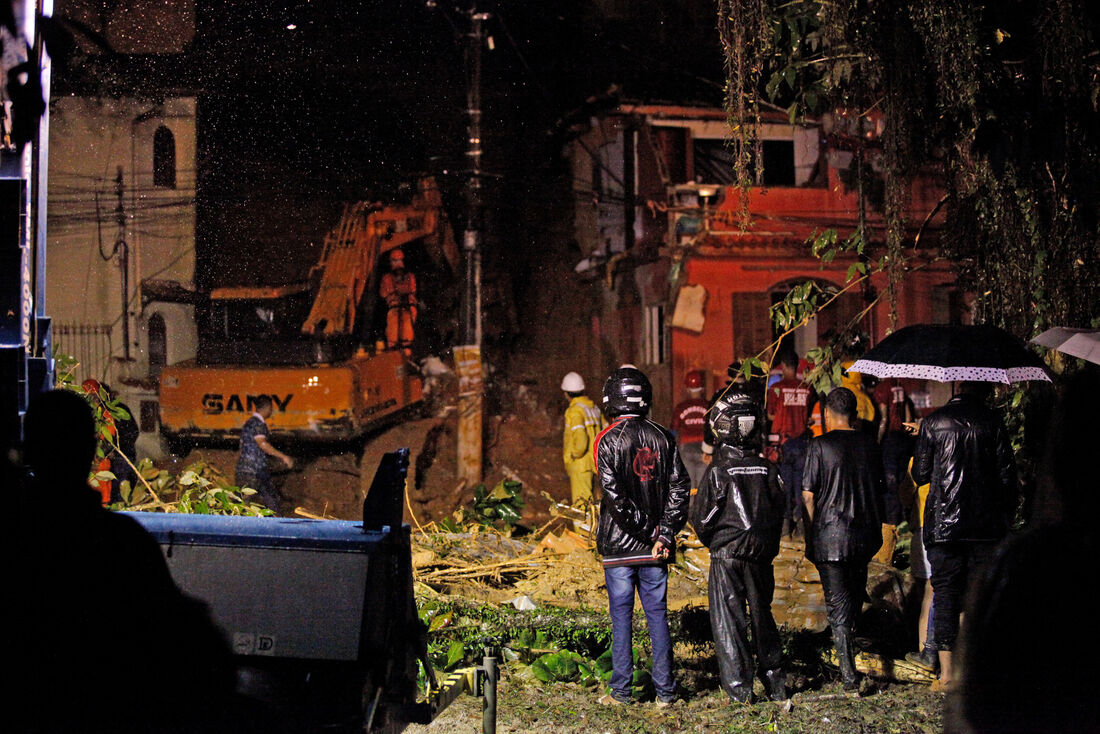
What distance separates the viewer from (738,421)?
5.85m

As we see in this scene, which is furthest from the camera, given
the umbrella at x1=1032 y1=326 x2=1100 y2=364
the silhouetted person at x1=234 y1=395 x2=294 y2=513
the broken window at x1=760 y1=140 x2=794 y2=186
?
the broken window at x1=760 y1=140 x2=794 y2=186

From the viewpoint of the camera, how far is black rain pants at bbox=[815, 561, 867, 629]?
→ 19.8 ft

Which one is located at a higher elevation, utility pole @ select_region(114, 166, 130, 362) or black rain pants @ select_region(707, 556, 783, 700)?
utility pole @ select_region(114, 166, 130, 362)

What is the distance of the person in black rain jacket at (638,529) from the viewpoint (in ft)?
18.8

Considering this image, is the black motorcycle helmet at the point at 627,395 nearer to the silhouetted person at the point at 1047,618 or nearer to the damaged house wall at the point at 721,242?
the silhouetted person at the point at 1047,618

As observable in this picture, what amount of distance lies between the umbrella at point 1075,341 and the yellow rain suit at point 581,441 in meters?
5.35

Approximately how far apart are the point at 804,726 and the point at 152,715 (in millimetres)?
3603

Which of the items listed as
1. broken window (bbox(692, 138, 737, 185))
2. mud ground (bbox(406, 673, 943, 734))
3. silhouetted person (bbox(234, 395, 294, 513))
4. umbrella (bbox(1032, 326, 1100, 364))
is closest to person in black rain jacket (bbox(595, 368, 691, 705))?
mud ground (bbox(406, 673, 943, 734))

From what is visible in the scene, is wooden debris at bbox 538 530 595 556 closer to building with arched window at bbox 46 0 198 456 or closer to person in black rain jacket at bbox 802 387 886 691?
person in black rain jacket at bbox 802 387 886 691

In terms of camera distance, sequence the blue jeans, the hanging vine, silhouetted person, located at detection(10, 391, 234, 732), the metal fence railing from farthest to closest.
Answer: the metal fence railing, the hanging vine, the blue jeans, silhouetted person, located at detection(10, 391, 234, 732)

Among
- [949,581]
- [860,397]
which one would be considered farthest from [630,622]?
[860,397]

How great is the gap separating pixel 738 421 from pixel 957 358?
4.85ft

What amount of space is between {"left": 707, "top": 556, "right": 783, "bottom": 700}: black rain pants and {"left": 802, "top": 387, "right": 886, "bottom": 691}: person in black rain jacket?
1.55 feet

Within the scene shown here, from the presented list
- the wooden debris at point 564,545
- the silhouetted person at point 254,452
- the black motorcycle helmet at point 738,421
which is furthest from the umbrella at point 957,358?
the silhouetted person at point 254,452
